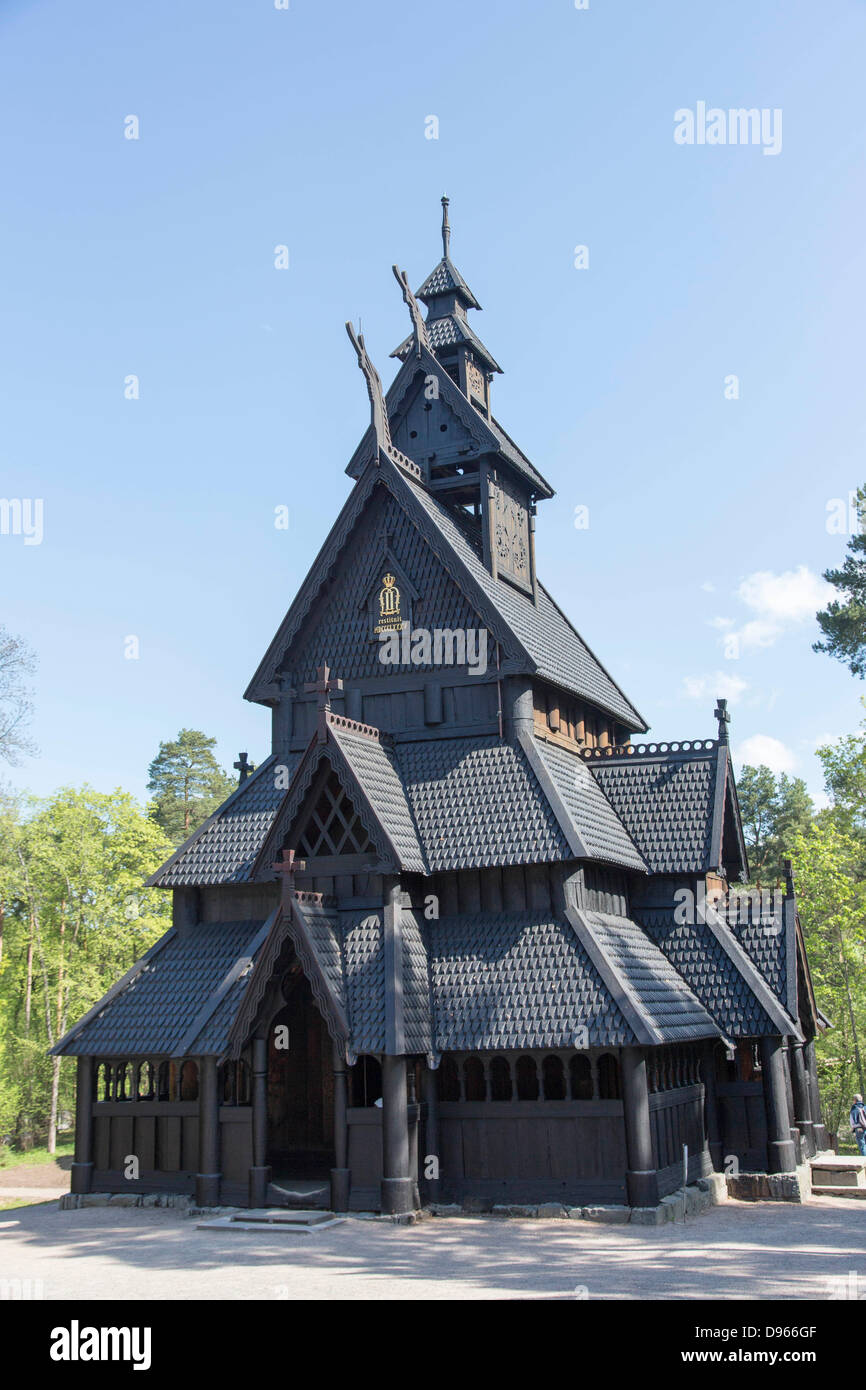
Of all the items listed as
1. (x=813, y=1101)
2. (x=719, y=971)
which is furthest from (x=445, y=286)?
(x=813, y=1101)

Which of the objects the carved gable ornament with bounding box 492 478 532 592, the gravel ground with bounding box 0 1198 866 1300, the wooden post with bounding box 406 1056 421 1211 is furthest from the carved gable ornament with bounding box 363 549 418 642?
the gravel ground with bounding box 0 1198 866 1300

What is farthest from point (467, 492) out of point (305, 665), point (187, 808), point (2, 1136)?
point (187, 808)

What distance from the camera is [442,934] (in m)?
21.0

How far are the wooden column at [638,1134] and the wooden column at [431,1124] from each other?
333 centimetres

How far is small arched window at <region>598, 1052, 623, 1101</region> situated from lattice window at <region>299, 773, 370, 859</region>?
5.58 meters

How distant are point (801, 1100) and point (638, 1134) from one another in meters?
8.54

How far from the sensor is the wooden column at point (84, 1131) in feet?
70.7

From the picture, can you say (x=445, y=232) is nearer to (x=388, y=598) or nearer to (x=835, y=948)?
(x=388, y=598)

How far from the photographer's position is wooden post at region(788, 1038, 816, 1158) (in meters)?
24.8

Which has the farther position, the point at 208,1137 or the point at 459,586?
the point at 459,586

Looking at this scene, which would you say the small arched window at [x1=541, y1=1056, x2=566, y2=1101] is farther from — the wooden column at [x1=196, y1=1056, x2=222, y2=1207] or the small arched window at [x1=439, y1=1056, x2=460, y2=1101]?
the wooden column at [x1=196, y1=1056, x2=222, y2=1207]

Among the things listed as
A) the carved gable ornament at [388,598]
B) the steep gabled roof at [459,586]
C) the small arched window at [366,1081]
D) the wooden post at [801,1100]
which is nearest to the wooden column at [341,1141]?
the small arched window at [366,1081]

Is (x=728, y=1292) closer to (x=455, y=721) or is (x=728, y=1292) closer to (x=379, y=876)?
(x=379, y=876)

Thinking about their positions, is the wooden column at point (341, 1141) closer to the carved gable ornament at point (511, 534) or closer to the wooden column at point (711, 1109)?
the wooden column at point (711, 1109)
